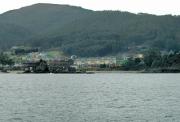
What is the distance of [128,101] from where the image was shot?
2158 inches

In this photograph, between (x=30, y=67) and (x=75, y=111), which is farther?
(x=30, y=67)

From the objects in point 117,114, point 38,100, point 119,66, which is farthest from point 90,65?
point 117,114

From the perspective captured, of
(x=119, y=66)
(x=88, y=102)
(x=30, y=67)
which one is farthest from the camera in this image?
(x=119, y=66)

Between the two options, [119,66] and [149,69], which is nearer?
[149,69]

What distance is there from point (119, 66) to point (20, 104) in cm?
13864

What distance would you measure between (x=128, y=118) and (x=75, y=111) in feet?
18.2

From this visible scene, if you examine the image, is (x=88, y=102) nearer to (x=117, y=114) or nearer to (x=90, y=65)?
(x=117, y=114)

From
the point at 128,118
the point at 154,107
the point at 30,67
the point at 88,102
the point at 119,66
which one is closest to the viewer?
the point at 128,118

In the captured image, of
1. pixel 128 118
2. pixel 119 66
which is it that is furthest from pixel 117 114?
pixel 119 66

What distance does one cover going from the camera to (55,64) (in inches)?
7052

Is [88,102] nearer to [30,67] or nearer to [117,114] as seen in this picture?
[117,114]

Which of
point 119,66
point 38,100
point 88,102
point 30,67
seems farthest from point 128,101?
point 119,66

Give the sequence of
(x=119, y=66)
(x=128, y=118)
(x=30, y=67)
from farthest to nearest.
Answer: (x=119, y=66) → (x=30, y=67) → (x=128, y=118)

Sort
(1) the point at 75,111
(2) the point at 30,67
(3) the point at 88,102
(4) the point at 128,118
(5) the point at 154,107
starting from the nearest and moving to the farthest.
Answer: (4) the point at 128,118, (1) the point at 75,111, (5) the point at 154,107, (3) the point at 88,102, (2) the point at 30,67
